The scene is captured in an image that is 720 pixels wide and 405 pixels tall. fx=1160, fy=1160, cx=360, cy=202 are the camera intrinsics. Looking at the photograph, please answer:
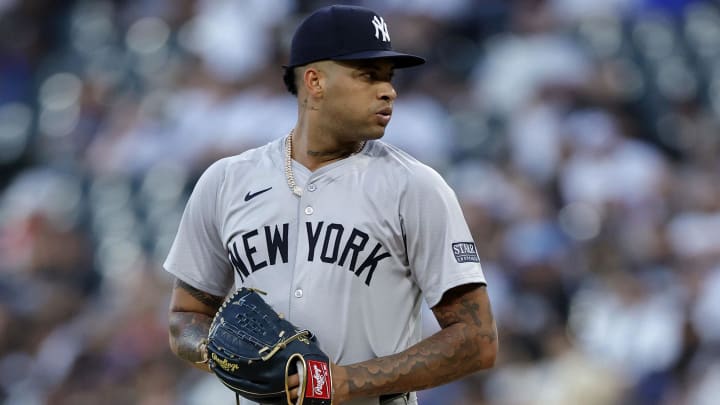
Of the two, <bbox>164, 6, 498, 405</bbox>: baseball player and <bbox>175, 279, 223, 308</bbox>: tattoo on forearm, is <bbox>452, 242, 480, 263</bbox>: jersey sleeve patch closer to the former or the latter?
<bbox>164, 6, 498, 405</bbox>: baseball player

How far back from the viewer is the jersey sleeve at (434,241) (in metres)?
3.02

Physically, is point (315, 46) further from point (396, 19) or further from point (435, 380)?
point (396, 19)

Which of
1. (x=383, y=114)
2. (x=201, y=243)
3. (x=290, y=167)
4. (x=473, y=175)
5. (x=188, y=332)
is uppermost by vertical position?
(x=383, y=114)

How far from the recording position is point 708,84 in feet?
23.6

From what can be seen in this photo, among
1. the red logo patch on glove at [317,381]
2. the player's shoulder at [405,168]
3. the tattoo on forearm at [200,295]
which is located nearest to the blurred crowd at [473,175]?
the tattoo on forearm at [200,295]

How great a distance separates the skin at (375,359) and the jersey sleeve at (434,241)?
6 cm

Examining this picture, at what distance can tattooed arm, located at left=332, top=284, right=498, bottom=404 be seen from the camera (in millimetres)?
2914

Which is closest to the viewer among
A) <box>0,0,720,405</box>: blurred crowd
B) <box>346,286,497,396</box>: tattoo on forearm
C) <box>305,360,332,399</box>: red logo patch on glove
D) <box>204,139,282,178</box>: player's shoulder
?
<box>305,360,332,399</box>: red logo patch on glove

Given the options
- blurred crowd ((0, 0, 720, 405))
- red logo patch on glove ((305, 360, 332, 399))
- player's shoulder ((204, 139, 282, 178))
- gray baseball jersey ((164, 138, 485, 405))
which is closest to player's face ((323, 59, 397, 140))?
gray baseball jersey ((164, 138, 485, 405))

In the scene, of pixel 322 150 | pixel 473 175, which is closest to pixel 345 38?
pixel 322 150

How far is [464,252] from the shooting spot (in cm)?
305

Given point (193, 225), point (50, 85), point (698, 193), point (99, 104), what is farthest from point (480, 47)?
point (193, 225)

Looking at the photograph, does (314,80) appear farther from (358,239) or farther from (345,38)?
(358,239)

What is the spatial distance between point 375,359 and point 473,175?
4191 mm
